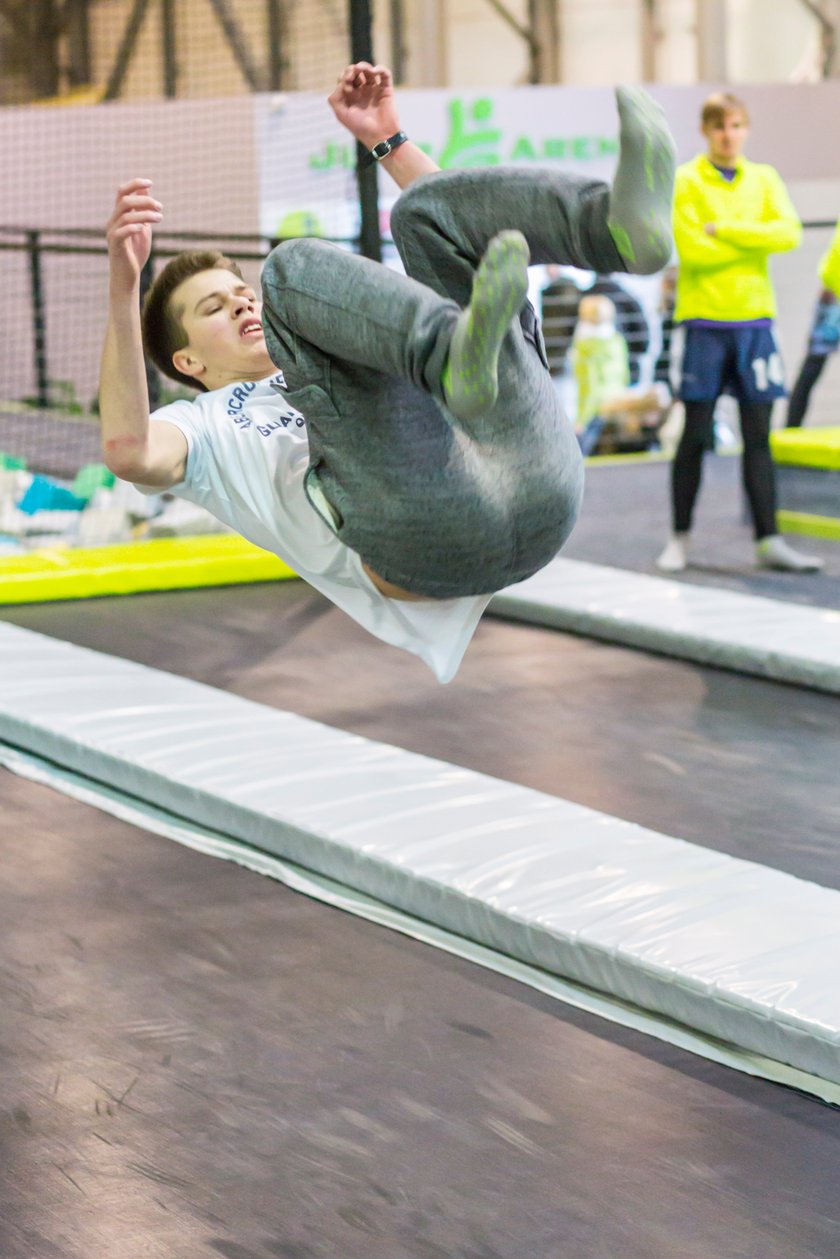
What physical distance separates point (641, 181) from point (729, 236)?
294 centimetres

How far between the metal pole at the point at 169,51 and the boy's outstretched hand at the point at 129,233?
962 centimetres

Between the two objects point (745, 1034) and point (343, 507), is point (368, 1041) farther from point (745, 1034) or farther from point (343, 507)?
point (343, 507)

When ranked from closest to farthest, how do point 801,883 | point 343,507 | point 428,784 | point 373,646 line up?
point 343,507 < point 801,883 < point 428,784 < point 373,646

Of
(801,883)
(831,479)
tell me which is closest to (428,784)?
(801,883)

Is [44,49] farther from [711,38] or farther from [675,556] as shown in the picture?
[675,556]

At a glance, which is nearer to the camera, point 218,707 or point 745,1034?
point 745,1034

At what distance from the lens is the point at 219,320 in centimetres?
221

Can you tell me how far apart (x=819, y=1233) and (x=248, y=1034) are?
83 cm

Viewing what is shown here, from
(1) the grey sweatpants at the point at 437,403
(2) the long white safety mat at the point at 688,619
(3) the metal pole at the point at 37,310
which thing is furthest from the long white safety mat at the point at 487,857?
(3) the metal pole at the point at 37,310

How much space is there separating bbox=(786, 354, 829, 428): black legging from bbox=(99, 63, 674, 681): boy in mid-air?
13.4 ft

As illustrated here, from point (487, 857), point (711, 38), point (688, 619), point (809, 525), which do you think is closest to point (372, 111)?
point (487, 857)

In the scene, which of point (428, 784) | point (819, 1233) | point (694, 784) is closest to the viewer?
point (819, 1233)

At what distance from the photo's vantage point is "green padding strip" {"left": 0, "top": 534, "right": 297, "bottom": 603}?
502cm

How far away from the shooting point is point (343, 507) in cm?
204
